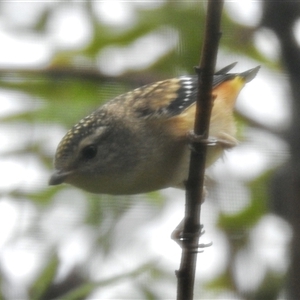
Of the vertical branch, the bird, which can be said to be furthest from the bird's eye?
the vertical branch

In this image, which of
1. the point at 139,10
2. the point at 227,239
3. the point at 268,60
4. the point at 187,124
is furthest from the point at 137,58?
the point at 187,124

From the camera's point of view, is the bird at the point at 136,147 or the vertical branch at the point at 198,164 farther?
the bird at the point at 136,147

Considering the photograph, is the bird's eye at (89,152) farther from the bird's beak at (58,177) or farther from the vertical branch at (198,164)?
the vertical branch at (198,164)

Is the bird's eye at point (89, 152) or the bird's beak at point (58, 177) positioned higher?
the bird's eye at point (89, 152)

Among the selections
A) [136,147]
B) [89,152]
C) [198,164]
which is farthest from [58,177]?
[198,164]

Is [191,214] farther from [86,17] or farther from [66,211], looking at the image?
[86,17]

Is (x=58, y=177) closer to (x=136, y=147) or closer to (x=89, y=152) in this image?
(x=89, y=152)

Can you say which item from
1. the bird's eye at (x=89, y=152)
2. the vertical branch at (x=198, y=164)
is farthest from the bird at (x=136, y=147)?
the vertical branch at (x=198, y=164)
